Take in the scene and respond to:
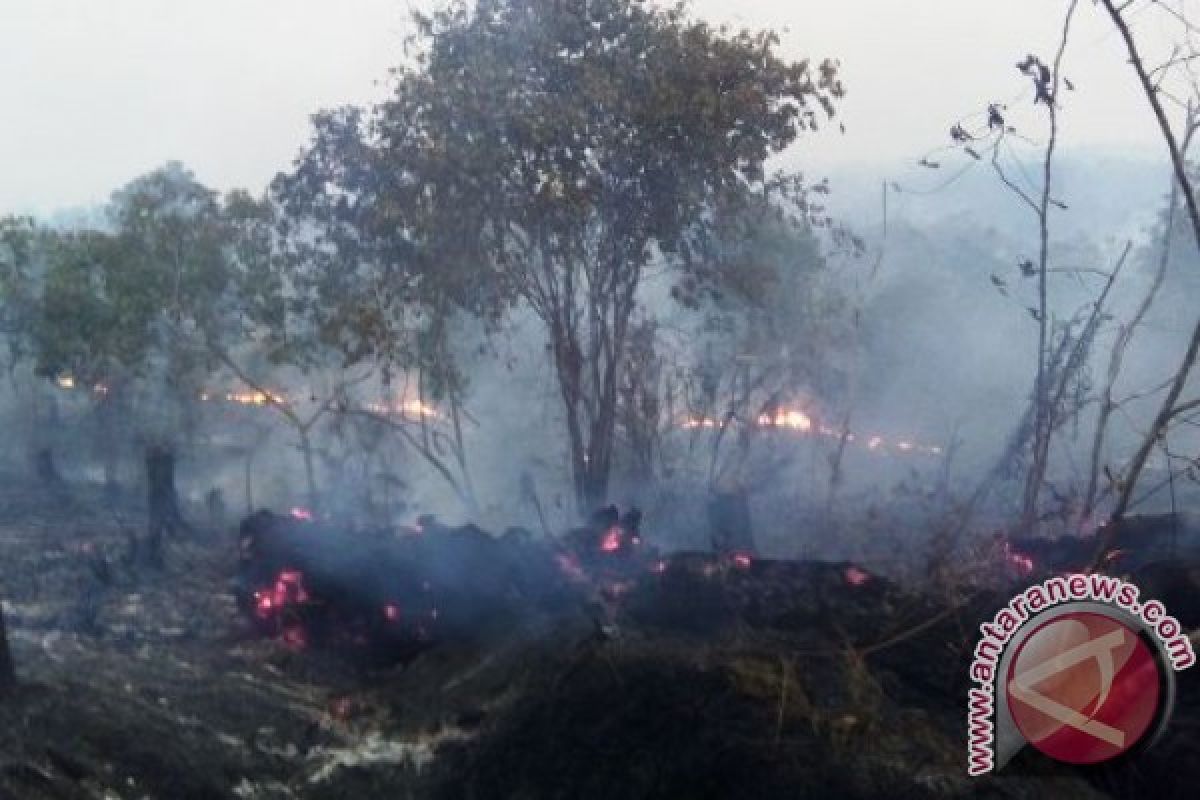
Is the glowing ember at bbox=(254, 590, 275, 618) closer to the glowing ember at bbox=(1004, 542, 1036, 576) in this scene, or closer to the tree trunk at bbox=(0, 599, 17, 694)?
the tree trunk at bbox=(0, 599, 17, 694)

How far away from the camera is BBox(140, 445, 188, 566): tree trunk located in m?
20.8

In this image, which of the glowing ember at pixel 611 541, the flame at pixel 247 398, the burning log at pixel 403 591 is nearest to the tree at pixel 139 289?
the burning log at pixel 403 591

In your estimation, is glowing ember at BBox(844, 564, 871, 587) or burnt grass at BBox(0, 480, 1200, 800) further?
glowing ember at BBox(844, 564, 871, 587)

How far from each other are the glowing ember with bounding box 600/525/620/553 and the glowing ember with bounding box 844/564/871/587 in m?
4.60

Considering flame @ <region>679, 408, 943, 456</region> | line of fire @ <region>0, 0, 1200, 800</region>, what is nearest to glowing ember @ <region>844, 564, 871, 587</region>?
line of fire @ <region>0, 0, 1200, 800</region>

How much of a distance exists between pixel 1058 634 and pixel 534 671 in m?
7.52

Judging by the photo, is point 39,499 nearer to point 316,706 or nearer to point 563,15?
point 316,706

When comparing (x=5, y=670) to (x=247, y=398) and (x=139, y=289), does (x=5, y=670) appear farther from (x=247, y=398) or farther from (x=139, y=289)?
(x=247, y=398)

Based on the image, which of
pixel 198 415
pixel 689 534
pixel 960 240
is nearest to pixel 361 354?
pixel 689 534

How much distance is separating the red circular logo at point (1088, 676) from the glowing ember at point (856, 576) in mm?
7663

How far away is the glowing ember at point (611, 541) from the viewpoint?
17.9 m

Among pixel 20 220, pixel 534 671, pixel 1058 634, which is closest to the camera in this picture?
pixel 1058 634

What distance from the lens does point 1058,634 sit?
6.23 metres

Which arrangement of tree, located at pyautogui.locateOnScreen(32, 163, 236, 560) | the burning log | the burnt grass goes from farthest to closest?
tree, located at pyautogui.locateOnScreen(32, 163, 236, 560) → the burning log → the burnt grass
